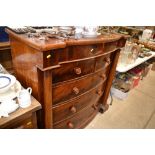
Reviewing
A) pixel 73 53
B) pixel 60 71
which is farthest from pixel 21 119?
pixel 73 53

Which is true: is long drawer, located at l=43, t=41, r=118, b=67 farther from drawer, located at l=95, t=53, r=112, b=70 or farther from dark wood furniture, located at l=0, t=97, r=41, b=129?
dark wood furniture, located at l=0, t=97, r=41, b=129

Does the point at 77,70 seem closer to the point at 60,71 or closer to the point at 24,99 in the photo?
the point at 60,71

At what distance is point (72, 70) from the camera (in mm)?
949

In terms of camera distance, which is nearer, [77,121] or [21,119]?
[21,119]

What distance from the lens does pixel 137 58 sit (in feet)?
7.16

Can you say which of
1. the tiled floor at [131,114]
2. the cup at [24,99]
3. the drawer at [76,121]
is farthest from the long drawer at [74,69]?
Answer: the tiled floor at [131,114]

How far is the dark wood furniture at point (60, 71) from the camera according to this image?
76 centimetres

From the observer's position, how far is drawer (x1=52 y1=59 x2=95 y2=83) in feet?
2.87

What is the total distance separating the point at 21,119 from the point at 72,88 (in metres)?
0.40

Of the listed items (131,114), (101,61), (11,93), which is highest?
(101,61)

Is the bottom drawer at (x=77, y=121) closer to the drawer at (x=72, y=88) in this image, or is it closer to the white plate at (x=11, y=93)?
the drawer at (x=72, y=88)
